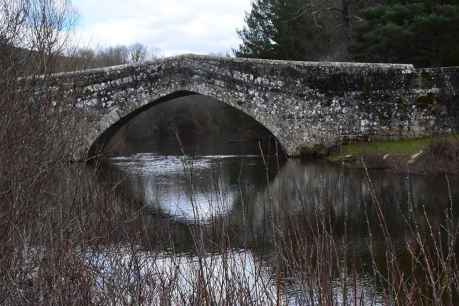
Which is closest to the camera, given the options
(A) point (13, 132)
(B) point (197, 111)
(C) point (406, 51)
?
(A) point (13, 132)

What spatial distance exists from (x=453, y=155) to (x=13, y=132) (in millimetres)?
9155

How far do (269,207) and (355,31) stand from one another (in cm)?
1599

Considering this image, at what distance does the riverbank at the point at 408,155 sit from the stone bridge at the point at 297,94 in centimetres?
67

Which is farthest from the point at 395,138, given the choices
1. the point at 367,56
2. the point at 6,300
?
the point at 6,300

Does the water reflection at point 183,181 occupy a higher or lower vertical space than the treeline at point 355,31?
lower

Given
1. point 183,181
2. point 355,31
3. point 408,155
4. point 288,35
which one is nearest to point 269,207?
point 183,181

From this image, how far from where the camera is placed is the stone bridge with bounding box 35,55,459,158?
16516 millimetres

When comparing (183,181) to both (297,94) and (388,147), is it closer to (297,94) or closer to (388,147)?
(388,147)

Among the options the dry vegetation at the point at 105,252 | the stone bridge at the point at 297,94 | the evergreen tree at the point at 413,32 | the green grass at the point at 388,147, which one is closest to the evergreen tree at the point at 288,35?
the evergreen tree at the point at 413,32

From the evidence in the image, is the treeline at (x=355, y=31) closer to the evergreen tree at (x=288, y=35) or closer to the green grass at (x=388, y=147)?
the evergreen tree at (x=288, y=35)

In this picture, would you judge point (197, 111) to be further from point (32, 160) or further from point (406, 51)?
point (32, 160)

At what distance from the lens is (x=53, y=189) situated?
611 cm

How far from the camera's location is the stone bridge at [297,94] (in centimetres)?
1652

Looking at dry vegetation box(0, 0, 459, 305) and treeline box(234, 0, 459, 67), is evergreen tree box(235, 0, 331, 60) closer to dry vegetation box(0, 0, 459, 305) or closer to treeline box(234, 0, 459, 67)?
treeline box(234, 0, 459, 67)
